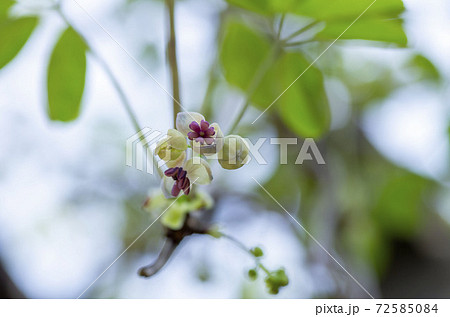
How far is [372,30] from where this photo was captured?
97 centimetres

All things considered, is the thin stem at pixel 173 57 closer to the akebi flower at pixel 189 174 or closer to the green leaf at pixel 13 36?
the akebi flower at pixel 189 174

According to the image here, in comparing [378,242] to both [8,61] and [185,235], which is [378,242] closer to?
[185,235]

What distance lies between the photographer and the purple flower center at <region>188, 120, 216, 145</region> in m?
0.81

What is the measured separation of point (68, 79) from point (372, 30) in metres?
0.68

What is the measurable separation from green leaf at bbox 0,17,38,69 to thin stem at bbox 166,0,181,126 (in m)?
0.37

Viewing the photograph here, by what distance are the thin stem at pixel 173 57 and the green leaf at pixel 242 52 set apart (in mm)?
336

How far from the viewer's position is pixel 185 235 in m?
1.00

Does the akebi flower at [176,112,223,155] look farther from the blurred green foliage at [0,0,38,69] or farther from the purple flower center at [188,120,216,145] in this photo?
the blurred green foliage at [0,0,38,69]

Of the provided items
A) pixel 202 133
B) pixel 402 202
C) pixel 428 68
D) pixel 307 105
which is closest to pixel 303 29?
pixel 307 105

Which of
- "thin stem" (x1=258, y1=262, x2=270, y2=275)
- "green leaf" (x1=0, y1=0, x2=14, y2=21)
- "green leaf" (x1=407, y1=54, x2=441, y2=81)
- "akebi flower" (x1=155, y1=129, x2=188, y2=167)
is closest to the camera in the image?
"akebi flower" (x1=155, y1=129, x2=188, y2=167)

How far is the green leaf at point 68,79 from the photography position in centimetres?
108

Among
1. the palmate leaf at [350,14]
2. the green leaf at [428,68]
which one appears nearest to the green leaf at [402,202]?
the green leaf at [428,68]

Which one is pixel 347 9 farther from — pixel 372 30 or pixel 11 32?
pixel 11 32

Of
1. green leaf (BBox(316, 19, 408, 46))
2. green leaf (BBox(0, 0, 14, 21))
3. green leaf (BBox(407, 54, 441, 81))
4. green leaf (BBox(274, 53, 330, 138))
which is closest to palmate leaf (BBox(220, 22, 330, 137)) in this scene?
green leaf (BBox(274, 53, 330, 138))
